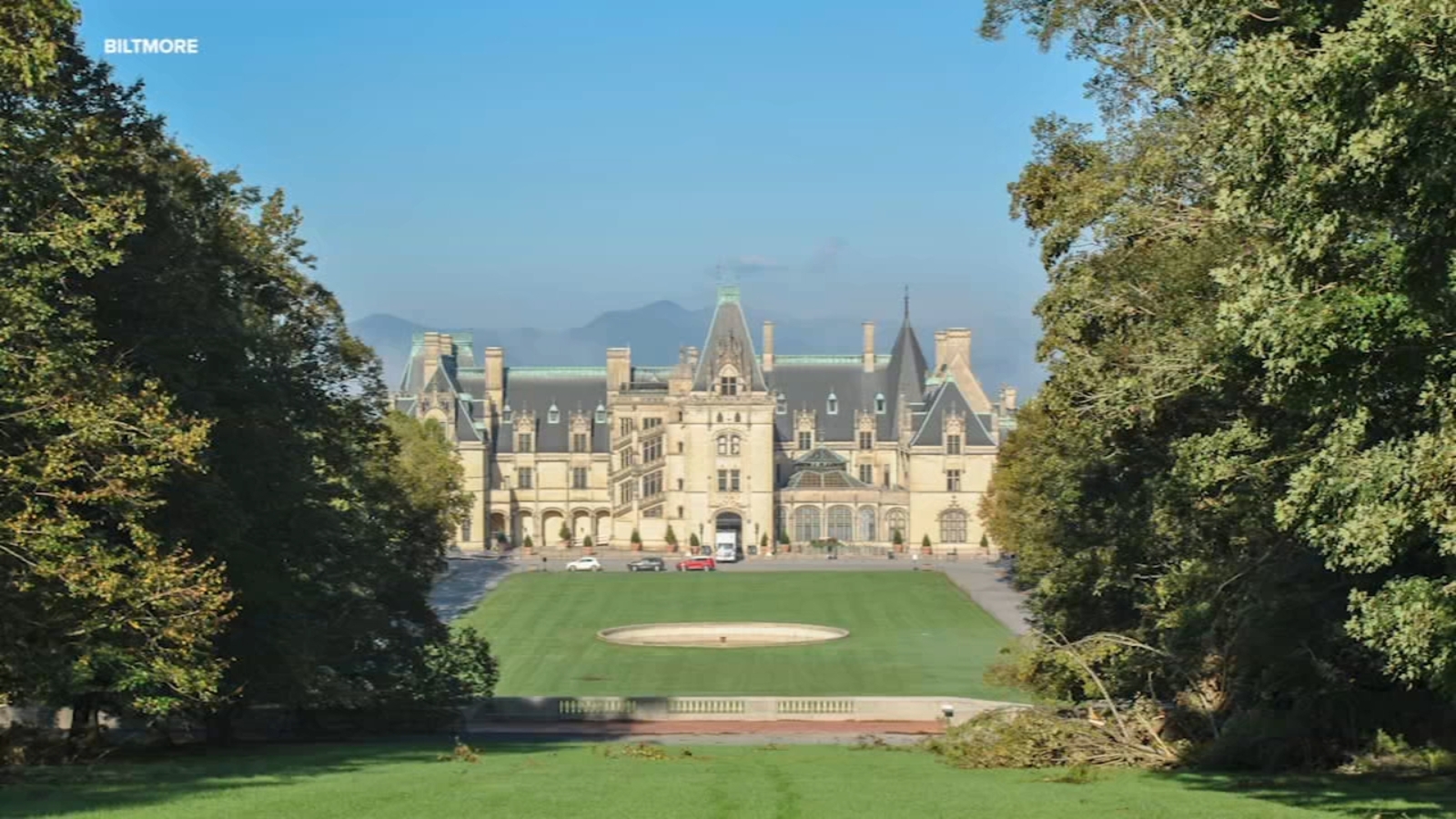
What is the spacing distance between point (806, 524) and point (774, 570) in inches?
652

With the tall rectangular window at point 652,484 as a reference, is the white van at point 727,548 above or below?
below

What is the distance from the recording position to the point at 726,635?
6066 centimetres

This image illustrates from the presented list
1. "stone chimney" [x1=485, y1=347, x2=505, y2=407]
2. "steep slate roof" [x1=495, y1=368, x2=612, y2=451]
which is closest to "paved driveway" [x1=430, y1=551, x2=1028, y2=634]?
"steep slate roof" [x1=495, y1=368, x2=612, y2=451]

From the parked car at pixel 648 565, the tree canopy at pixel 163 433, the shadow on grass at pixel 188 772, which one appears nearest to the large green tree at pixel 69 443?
the tree canopy at pixel 163 433

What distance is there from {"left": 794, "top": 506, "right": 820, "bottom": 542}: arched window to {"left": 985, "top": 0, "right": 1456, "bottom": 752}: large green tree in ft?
219

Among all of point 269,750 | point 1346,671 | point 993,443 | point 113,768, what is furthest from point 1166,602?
point 993,443

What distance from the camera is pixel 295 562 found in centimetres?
3097

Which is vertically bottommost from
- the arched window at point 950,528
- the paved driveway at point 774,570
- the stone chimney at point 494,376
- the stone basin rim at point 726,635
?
Answer: the stone basin rim at point 726,635

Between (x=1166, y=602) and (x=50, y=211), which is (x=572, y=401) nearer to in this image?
(x=1166, y=602)

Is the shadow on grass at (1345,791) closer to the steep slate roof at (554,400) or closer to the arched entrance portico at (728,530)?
the arched entrance portico at (728,530)

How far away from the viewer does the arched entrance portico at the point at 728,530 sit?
4072 inches

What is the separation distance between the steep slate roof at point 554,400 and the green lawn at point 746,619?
2561cm

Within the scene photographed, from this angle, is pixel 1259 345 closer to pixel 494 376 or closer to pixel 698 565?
pixel 698 565

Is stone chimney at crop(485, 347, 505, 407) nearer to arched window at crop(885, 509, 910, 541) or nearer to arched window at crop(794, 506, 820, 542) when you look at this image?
arched window at crop(794, 506, 820, 542)
